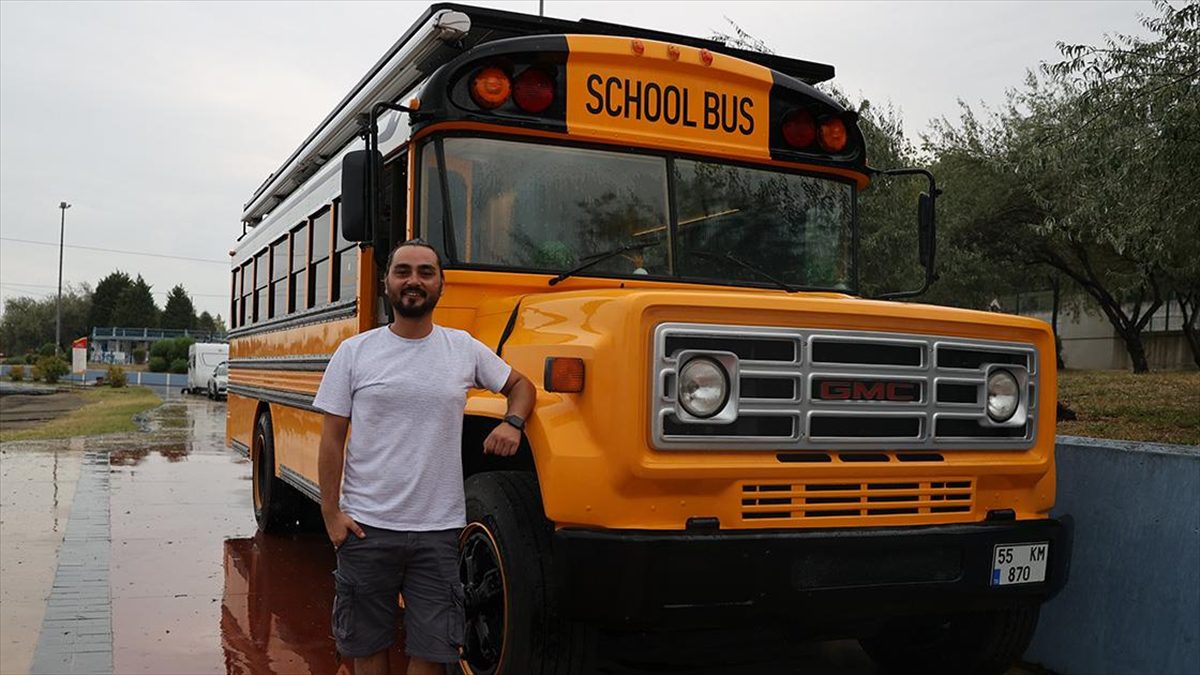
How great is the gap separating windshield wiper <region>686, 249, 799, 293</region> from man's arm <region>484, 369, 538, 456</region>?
1423 mm

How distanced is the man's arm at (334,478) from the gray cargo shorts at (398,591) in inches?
2.1

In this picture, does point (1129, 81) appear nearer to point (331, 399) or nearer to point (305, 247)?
point (305, 247)

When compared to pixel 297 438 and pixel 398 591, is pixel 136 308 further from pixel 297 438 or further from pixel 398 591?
→ pixel 398 591

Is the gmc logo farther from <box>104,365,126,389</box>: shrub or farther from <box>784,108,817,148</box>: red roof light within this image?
<box>104,365,126,389</box>: shrub

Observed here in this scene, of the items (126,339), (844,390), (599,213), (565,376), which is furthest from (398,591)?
(126,339)

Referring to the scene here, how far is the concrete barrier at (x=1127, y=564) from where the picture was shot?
14.7 ft

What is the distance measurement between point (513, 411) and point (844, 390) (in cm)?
117

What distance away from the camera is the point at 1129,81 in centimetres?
1280

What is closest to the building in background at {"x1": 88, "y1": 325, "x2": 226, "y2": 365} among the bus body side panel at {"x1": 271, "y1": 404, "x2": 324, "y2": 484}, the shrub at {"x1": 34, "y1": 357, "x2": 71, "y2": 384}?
the shrub at {"x1": 34, "y1": 357, "x2": 71, "y2": 384}

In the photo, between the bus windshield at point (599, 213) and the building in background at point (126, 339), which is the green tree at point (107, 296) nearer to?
the building in background at point (126, 339)

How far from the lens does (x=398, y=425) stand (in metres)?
3.46

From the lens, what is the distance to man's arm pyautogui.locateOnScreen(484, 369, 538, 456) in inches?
139

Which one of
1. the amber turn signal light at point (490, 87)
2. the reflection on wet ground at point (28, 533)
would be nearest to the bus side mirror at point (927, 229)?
the amber turn signal light at point (490, 87)

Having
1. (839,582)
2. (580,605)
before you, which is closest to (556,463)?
(580,605)
